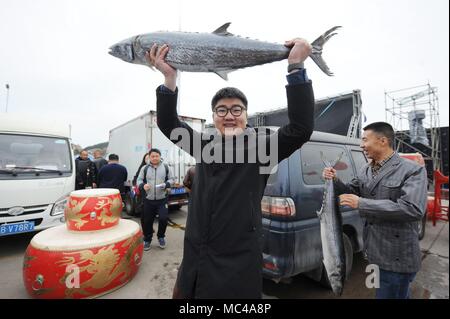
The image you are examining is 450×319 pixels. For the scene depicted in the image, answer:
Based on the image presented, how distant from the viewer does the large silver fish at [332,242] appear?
2262 millimetres

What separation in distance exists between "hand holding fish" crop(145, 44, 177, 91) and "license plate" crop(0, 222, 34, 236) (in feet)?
17.3

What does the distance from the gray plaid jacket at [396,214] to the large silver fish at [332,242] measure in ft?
0.86

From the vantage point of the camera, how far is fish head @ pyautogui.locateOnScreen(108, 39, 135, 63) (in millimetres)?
1389

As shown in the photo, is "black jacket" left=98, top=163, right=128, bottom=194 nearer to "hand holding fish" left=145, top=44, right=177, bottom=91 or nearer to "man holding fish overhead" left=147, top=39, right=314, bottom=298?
"man holding fish overhead" left=147, top=39, right=314, bottom=298

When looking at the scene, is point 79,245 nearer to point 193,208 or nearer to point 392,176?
point 193,208

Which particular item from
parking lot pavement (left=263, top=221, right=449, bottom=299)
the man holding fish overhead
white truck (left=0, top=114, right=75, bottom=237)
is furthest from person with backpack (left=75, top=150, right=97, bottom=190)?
Result: the man holding fish overhead

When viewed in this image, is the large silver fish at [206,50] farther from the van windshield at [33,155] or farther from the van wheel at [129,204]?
the van wheel at [129,204]

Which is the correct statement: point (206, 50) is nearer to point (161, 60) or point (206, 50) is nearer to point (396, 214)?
point (161, 60)

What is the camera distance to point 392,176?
2.32m

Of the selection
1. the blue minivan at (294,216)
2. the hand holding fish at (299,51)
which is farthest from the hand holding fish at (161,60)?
the blue minivan at (294,216)

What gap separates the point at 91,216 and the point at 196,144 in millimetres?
2928

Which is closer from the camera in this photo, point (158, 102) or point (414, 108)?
point (158, 102)
